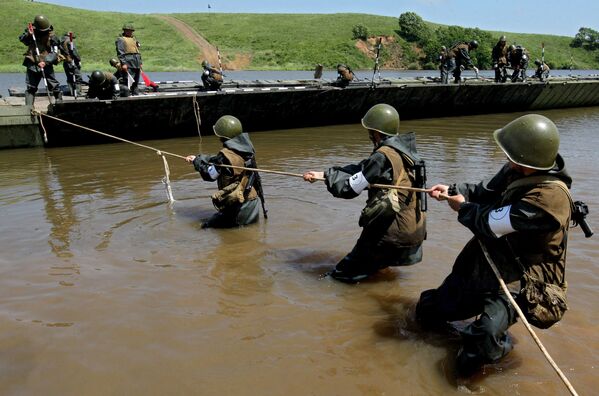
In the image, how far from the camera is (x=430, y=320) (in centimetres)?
425

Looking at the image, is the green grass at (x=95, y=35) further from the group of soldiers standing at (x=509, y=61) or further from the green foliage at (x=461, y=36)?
the group of soldiers standing at (x=509, y=61)

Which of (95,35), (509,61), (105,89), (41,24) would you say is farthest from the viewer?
(95,35)

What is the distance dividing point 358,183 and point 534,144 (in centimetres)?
173

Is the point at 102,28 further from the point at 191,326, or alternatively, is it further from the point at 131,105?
the point at 191,326

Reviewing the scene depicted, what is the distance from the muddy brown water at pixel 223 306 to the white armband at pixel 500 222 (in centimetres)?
111

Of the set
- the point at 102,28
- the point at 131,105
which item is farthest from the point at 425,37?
the point at 131,105

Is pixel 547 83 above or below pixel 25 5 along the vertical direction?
below

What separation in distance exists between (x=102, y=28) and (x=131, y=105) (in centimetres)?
5774

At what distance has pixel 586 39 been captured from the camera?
9356 cm

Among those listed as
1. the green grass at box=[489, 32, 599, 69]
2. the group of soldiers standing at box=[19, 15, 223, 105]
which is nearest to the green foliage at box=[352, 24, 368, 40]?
the green grass at box=[489, 32, 599, 69]

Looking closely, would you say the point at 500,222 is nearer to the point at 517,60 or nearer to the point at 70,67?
the point at 70,67

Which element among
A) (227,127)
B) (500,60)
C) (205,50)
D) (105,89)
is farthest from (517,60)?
(205,50)

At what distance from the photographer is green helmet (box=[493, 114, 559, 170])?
3.21 metres

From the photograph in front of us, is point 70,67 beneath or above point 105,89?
above
